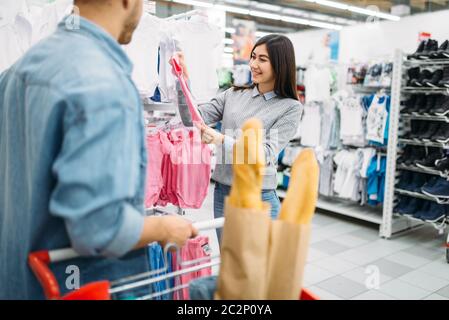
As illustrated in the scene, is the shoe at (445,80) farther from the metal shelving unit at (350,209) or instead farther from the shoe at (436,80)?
the metal shelving unit at (350,209)

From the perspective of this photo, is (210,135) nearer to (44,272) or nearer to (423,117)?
(44,272)

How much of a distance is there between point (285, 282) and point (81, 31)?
757 mm

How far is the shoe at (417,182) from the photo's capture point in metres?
4.69

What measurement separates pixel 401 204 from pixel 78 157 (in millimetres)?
4649

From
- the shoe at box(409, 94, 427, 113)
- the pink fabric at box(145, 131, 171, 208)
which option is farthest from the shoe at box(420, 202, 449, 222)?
the pink fabric at box(145, 131, 171, 208)

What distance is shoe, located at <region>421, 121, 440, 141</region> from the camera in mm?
4555

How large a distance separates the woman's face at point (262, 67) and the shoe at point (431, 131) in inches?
116

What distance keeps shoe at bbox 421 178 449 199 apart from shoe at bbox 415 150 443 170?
7.5 inches

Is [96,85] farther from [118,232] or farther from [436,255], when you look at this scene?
[436,255]

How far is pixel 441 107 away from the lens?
443 centimetres

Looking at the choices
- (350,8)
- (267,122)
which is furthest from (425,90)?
(350,8)

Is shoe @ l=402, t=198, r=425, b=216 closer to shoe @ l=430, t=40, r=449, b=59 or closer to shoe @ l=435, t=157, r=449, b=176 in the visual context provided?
shoe @ l=435, t=157, r=449, b=176

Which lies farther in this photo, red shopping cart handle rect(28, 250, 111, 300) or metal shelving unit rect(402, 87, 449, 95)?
metal shelving unit rect(402, 87, 449, 95)

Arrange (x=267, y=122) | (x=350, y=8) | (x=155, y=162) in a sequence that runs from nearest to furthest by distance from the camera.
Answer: (x=267, y=122) < (x=155, y=162) < (x=350, y=8)
